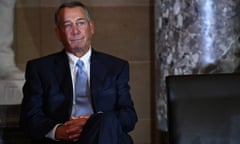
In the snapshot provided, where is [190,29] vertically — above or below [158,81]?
above

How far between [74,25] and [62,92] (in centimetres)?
29

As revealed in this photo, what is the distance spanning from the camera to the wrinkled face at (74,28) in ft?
6.93

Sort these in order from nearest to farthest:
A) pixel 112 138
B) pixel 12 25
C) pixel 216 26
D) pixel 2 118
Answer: pixel 112 138
pixel 216 26
pixel 2 118
pixel 12 25

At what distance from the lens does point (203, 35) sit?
2.41 meters

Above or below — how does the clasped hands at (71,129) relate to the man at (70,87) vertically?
below

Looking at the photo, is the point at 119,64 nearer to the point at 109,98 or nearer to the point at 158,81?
the point at 109,98

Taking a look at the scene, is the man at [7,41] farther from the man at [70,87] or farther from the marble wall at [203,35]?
the marble wall at [203,35]

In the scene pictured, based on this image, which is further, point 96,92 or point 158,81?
point 158,81

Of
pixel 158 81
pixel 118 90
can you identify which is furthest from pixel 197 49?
pixel 118 90

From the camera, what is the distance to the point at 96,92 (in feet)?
7.02

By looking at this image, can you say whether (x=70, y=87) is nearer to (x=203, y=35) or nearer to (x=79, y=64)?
(x=79, y=64)

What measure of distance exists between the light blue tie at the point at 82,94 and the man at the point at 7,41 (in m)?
1.02

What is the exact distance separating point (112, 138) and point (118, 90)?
0.32 m

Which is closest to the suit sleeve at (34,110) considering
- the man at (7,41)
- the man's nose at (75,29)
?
the man's nose at (75,29)
